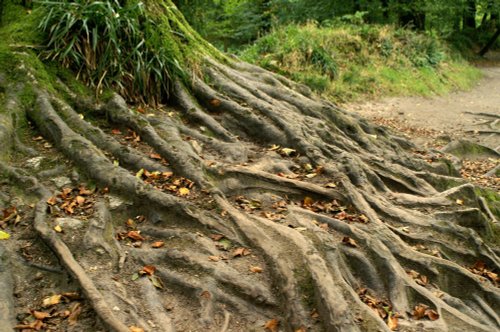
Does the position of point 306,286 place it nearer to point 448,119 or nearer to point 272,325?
point 272,325

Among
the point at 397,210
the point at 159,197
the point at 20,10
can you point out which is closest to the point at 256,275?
the point at 159,197

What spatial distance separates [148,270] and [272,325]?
3.47 ft

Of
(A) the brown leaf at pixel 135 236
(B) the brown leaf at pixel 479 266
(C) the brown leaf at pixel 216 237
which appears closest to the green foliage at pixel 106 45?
(A) the brown leaf at pixel 135 236

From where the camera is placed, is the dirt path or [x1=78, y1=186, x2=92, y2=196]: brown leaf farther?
the dirt path

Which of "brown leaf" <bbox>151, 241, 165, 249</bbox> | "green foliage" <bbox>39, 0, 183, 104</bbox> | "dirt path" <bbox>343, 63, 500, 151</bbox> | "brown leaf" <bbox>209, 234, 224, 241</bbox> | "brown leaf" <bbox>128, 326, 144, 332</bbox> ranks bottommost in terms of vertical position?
"dirt path" <bbox>343, 63, 500, 151</bbox>

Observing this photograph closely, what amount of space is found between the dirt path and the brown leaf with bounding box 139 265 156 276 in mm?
7943

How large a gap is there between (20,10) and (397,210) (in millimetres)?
5032

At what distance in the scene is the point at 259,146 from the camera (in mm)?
6559

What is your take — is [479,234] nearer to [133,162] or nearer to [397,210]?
[397,210]

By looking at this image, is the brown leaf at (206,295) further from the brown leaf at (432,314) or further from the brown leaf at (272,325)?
the brown leaf at (432,314)

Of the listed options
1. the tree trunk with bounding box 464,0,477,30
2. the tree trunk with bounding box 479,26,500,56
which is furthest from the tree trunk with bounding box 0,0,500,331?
the tree trunk with bounding box 479,26,500,56

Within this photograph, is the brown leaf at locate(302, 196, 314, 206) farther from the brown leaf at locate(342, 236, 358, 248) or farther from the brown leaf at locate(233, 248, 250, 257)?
the brown leaf at locate(233, 248, 250, 257)

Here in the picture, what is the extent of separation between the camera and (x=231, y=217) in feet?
15.6

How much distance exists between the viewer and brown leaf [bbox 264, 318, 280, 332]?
3924mm
